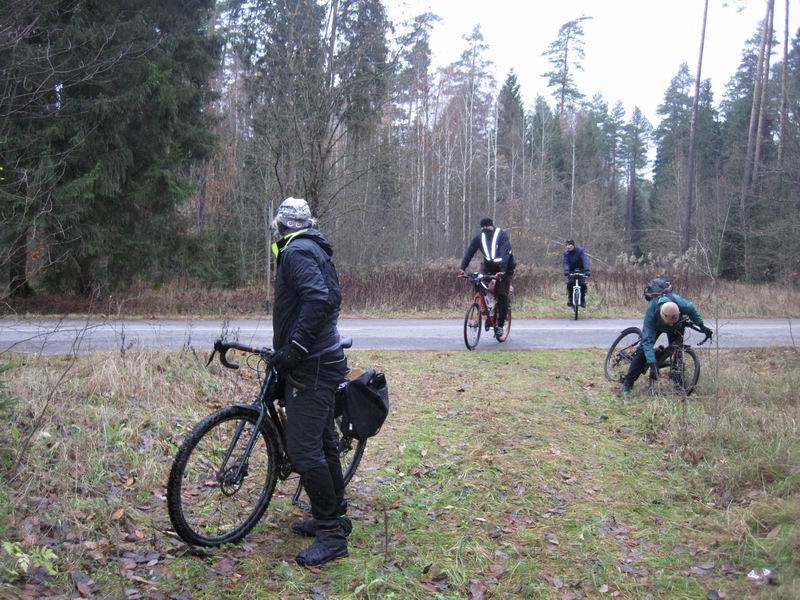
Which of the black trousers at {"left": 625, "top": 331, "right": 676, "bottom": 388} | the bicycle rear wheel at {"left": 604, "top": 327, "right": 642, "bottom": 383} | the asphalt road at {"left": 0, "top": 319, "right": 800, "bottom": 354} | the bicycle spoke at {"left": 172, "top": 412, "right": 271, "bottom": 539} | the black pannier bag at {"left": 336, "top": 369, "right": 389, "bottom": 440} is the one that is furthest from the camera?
the asphalt road at {"left": 0, "top": 319, "right": 800, "bottom": 354}

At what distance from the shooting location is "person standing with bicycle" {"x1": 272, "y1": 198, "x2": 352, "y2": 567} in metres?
3.62

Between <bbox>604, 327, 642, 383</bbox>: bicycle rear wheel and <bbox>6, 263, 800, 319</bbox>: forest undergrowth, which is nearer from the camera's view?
<bbox>604, 327, 642, 383</bbox>: bicycle rear wheel

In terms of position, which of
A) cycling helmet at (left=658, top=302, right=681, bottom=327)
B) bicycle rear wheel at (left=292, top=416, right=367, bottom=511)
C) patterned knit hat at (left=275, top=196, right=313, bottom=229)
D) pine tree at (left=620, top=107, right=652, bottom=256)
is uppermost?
pine tree at (left=620, top=107, right=652, bottom=256)

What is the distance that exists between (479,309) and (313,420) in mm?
6947

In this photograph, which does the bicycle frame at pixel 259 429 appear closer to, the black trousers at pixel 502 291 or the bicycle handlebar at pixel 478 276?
the bicycle handlebar at pixel 478 276

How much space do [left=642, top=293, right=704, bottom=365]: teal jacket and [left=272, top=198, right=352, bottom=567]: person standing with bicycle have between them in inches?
190

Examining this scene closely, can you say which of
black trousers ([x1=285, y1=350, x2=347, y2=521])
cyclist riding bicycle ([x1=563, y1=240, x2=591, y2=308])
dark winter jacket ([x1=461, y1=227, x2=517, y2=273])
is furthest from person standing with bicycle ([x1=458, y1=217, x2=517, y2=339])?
black trousers ([x1=285, y1=350, x2=347, y2=521])

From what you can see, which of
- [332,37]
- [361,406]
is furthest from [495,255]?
[332,37]

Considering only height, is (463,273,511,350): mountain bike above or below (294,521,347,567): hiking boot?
above

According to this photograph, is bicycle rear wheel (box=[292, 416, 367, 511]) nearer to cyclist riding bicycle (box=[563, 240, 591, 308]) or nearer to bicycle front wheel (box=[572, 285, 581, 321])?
bicycle front wheel (box=[572, 285, 581, 321])

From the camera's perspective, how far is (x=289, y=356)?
3566 mm

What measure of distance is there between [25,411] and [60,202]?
11.6 metres

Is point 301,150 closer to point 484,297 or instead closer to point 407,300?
point 407,300

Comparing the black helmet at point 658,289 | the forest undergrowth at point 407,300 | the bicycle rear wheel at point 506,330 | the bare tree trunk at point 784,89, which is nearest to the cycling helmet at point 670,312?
the black helmet at point 658,289
